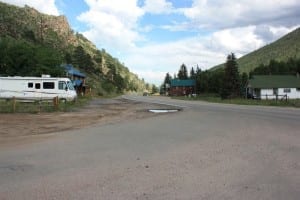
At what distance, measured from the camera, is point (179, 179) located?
309 inches

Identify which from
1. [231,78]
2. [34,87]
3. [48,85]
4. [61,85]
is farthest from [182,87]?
[34,87]

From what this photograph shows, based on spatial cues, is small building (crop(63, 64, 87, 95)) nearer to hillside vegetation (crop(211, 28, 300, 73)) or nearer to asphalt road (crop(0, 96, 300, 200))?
hillside vegetation (crop(211, 28, 300, 73))

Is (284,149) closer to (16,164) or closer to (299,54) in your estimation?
(16,164)

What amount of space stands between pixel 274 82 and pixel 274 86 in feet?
3.88

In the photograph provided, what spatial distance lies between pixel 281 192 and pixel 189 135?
312 inches

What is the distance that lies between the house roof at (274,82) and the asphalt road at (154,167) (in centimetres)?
7107

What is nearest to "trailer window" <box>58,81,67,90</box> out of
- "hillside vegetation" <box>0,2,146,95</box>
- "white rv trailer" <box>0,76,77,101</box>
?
"white rv trailer" <box>0,76,77,101</box>

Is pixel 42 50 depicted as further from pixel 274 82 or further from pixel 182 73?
pixel 182 73

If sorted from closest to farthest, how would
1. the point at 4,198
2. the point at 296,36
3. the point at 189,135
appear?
the point at 4,198 → the point at 189,135 → the point at 296,36

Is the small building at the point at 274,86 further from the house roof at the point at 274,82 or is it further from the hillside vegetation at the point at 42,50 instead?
the hillside vegetation at the point at 42,50

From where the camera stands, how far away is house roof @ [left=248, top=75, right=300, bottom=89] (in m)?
83.8

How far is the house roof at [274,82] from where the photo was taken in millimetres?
83812

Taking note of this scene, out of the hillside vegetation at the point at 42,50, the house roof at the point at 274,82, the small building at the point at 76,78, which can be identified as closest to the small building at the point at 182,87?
the hillside vegetation at the point at 42,50

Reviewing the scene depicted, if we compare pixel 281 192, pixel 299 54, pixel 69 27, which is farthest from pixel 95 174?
pixel 69 27
